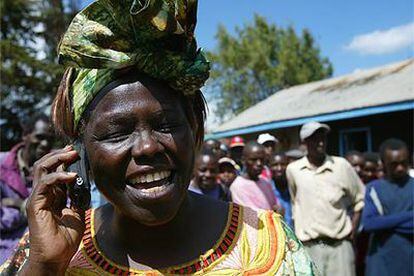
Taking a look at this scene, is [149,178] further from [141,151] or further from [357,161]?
[357,161]

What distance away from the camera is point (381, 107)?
38.1ft

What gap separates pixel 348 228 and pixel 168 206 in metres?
4.11

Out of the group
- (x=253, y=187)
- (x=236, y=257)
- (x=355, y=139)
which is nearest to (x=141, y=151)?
(x=236, y=257)

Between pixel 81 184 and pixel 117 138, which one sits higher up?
pixel 117 138

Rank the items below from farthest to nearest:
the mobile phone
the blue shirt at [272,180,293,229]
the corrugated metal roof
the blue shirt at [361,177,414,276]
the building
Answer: the corrugated metal roof
the building
the blue shirt at [272,180,293,229]
the blue shirt at [361,177,414,276]
the mobile phone

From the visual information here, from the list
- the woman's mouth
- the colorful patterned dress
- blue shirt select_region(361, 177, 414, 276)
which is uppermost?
the woman's mouth

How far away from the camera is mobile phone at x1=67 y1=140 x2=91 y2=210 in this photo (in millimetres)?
1560

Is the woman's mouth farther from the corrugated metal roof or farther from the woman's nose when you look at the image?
the corrugated metal roof

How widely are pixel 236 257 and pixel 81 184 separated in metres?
0.51

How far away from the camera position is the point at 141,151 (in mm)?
1424

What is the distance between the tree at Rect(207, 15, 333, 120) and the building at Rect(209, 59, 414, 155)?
59.3 feet

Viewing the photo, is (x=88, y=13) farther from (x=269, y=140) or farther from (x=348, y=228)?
(x=269, y=140)

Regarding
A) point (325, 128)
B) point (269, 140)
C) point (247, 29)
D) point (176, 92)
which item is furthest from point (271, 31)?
point (176, 92)

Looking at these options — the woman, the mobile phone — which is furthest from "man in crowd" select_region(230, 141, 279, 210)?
the mobile phone
